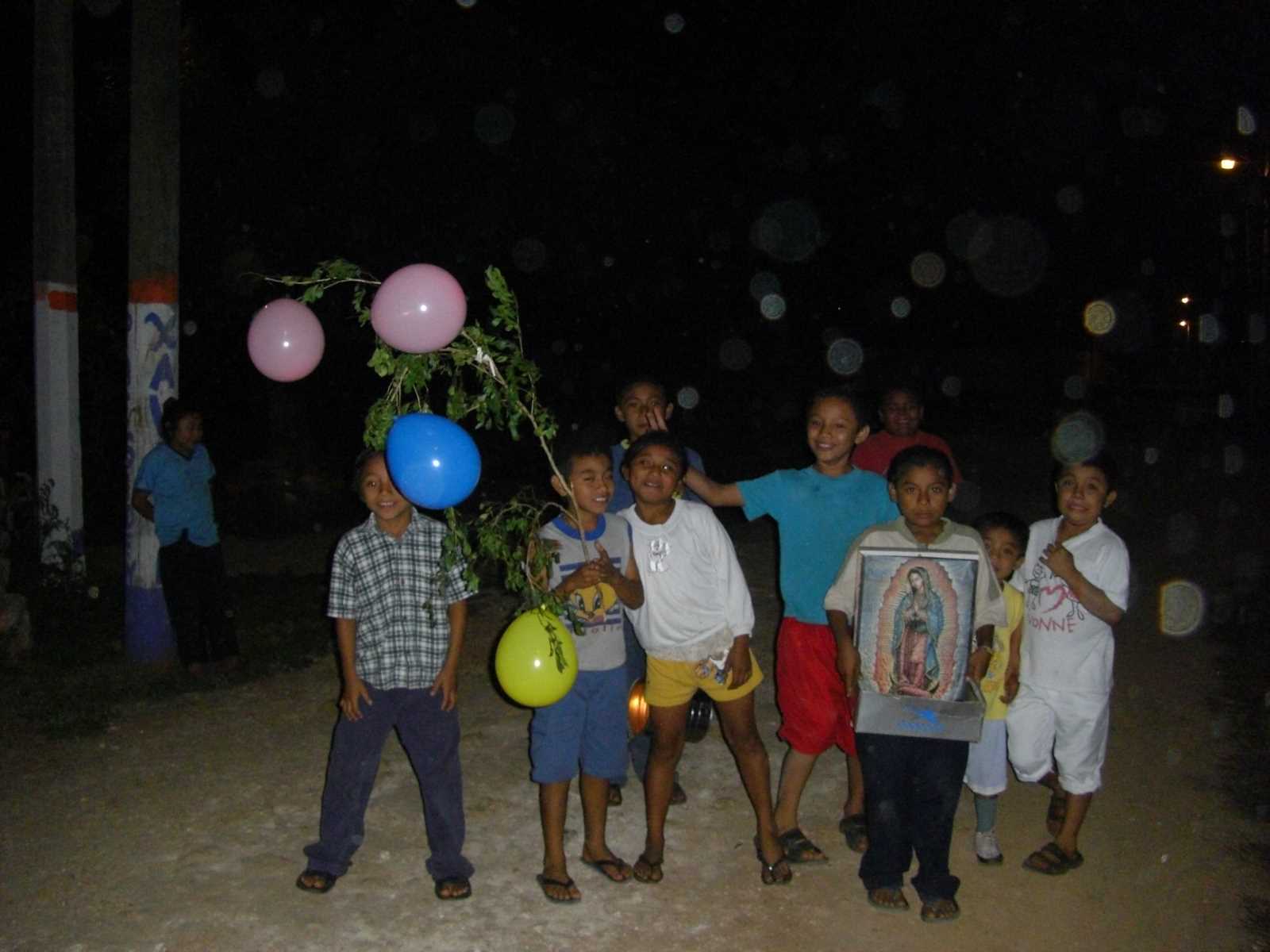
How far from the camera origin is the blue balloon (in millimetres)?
3320

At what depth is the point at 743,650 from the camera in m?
3.79

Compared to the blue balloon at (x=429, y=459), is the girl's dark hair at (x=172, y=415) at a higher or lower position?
higher

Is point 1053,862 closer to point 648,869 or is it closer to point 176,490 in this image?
point 648,869

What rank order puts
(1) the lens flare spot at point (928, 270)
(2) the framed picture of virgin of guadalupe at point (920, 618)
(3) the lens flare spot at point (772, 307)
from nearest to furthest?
(2) the framed picture of virgin of guadalupe at point (920, 618) < (3) the lens flare spot at point (772, 307) < (1) the lens flare spot at point (928, 270)

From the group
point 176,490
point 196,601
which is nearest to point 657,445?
point 176,490

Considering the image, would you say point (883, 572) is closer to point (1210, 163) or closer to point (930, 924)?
point (930, 924)

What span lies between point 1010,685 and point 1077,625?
13.2 inches

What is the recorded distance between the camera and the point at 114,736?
217 inches

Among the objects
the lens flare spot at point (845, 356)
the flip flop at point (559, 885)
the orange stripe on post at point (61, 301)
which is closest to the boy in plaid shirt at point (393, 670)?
the flip flop at point (559, 885)

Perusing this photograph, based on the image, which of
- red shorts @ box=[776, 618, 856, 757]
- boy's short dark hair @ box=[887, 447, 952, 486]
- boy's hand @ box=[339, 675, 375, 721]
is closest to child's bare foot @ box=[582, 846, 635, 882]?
red shorts @ box=[776, 618, 856, 757]

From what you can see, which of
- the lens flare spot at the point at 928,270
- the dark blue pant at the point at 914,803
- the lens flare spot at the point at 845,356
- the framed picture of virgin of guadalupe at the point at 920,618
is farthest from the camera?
the lens flare spot at the point at 845,356

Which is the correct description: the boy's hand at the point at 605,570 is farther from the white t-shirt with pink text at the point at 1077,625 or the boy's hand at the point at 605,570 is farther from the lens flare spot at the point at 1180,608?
the lens flare spot at the point at 1180,608

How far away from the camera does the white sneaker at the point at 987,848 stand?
4113 millimetres

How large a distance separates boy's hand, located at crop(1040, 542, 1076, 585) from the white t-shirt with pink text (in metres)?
0.13
